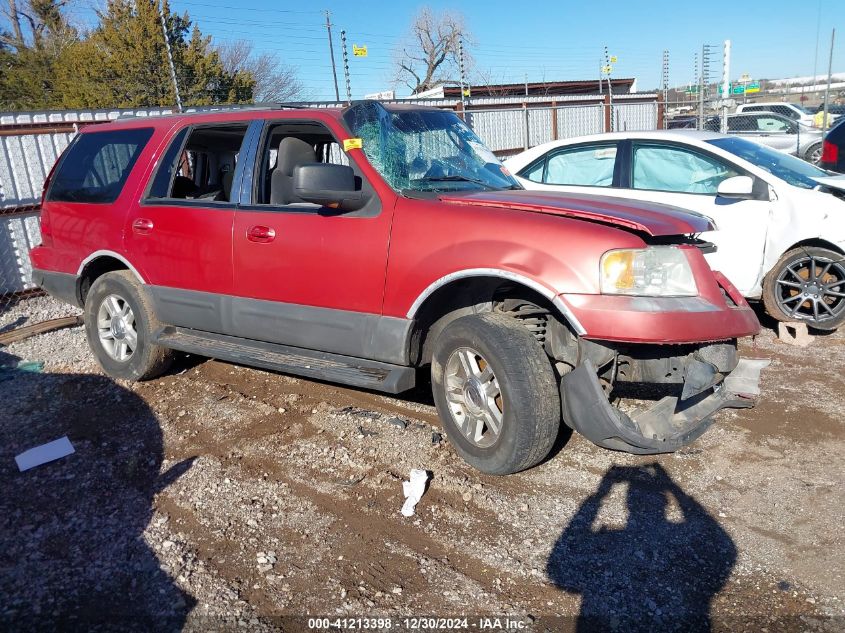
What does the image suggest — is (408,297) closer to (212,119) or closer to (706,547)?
(706,547)

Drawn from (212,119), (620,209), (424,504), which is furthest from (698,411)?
(212,119)

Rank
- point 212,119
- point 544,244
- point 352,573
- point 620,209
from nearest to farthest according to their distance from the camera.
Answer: point 352,573 < point 544,244 < point 620,209 < point 212,119

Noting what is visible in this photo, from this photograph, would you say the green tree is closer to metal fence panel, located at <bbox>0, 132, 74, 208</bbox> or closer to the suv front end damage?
metal fence panel, located at <bbox>0, 132, 74, 208</bbox>

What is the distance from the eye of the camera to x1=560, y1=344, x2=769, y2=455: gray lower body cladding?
3.36 metres

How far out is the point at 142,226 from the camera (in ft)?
16.9

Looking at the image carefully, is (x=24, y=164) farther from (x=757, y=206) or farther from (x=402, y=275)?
(x=757, y=206)

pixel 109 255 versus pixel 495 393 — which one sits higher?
pixel 109 255

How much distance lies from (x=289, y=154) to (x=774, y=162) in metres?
4.46

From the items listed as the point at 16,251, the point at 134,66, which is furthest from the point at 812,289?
the point at 134,66

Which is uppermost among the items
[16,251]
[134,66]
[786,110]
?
[134,66]

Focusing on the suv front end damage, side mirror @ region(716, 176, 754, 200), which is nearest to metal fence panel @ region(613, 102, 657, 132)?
side mirror @ region(716, 176, 754, 200)

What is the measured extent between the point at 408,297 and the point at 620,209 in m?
1.22

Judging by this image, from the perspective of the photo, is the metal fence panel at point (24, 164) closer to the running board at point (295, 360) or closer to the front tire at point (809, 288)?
the running board at point (295, 360)

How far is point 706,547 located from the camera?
10.4 ft
